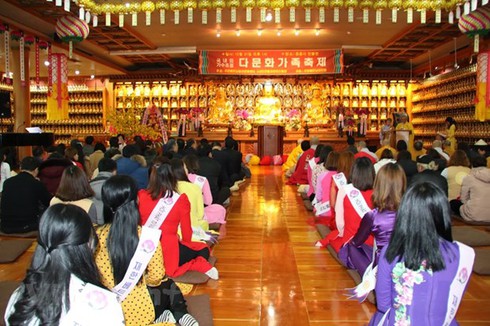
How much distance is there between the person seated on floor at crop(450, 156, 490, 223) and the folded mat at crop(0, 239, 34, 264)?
498cm

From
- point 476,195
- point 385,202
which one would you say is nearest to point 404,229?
A: point 385,202

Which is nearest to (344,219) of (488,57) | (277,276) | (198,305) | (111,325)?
(277,276)

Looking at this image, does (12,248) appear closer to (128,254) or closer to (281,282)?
(281,282)

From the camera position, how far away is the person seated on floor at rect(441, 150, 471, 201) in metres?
7.00

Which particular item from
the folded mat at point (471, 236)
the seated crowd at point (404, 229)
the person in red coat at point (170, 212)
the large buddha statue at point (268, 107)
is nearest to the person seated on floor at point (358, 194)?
the seated crowd at point (404, 229)

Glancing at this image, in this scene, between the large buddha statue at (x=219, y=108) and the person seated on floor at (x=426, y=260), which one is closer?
the person seated on floor at (x=426, y=260)

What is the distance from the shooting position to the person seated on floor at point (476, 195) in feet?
20.4

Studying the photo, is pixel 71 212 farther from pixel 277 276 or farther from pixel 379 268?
Result: pixel 277 276

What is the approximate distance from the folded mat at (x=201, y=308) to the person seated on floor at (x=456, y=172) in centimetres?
430

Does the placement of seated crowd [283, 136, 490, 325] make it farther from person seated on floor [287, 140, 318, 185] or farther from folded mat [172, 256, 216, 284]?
person seated on floor [287, 140, 318, 185]

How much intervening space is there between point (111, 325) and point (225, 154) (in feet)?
24.4

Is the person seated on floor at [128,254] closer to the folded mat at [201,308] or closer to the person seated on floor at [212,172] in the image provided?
the folded mat at [201,308]

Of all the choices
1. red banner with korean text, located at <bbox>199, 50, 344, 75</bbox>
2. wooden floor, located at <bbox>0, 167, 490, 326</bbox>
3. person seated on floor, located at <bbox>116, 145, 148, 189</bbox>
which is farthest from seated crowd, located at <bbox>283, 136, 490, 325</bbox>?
red banner with korean text, located at <bbox>199, 50, 344, 75</bbox>

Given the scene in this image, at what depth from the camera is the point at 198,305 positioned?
377 cm
